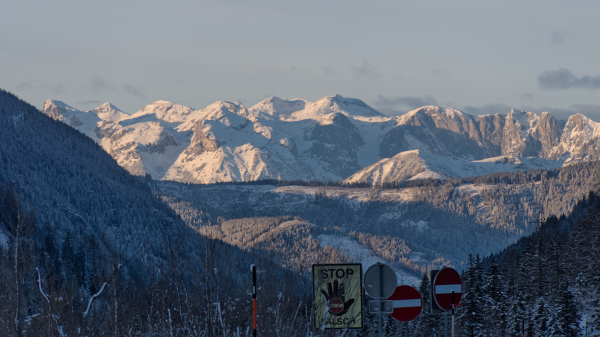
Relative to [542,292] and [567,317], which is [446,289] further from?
[542,292]

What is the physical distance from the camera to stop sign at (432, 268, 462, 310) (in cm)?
1936

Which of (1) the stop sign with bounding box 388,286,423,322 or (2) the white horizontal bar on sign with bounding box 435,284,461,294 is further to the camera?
(1) the stop sign with bounding box 388,286,423,322

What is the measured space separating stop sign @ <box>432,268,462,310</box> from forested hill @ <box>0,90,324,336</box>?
18.9ft

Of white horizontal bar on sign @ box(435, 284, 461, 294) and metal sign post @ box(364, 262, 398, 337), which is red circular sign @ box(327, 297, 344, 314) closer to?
metal sign post @ box(364, 262, 398, 337)

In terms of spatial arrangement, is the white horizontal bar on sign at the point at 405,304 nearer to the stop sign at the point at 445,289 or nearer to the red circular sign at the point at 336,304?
the stop sign at the point at 445,289

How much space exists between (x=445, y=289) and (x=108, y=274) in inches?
1352

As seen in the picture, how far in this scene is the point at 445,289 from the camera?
63.8ft

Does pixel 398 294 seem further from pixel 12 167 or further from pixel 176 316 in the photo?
pixel 12 167

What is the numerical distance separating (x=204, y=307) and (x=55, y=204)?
525 feet

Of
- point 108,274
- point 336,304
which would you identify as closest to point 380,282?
point 336,304

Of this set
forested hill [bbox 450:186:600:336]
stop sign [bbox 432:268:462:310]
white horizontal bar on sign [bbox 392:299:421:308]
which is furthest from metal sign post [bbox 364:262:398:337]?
forested hill [bbox 450:186:600:336]

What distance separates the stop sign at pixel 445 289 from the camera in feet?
63.5

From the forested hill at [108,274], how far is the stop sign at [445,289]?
18.9 ft

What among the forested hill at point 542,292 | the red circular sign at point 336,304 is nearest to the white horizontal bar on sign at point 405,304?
the red circular sign at point 336,304
